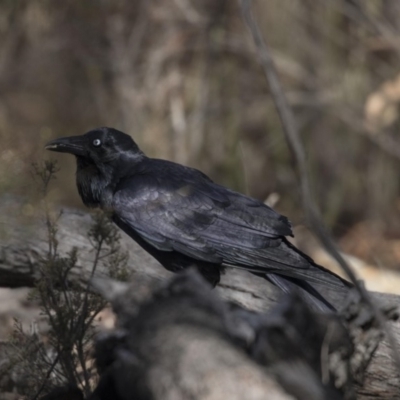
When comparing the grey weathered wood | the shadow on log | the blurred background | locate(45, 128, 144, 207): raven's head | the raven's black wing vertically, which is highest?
the blurred background

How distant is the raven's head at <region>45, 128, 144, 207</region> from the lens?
516 centimetres

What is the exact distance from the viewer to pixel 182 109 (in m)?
9.48

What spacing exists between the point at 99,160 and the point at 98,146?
0.29ft

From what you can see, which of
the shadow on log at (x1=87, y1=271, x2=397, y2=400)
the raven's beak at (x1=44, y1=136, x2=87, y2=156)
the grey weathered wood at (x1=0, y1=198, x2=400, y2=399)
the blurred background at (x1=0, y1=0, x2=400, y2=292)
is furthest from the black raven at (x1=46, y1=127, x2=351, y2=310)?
the blurred background at (x1=0, y1=0, x2=400, y2=292)

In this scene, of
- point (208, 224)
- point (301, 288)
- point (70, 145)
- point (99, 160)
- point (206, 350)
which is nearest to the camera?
point (206, 350)

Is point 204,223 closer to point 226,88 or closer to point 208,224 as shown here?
point 208,224

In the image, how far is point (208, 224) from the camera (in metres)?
4.96

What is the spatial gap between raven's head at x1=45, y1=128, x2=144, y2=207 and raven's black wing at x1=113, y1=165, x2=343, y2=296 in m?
0.17

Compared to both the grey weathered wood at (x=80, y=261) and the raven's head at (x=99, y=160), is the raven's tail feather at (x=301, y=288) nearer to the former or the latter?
the grey weathered wood at (x=80, y=261)

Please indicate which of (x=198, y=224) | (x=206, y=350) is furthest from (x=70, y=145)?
(x=206, y=350)

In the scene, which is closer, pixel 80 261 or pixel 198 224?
pixel 198 224

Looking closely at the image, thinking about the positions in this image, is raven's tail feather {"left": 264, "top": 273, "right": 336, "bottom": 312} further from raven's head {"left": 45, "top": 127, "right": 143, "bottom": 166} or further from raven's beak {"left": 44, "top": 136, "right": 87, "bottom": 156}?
raven's beak {"left": 44, "top": 136, "right": 87, "bottom": 156}

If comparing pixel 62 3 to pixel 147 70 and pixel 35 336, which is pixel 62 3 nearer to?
pixel 147 70

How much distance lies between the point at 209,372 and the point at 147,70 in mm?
6593
